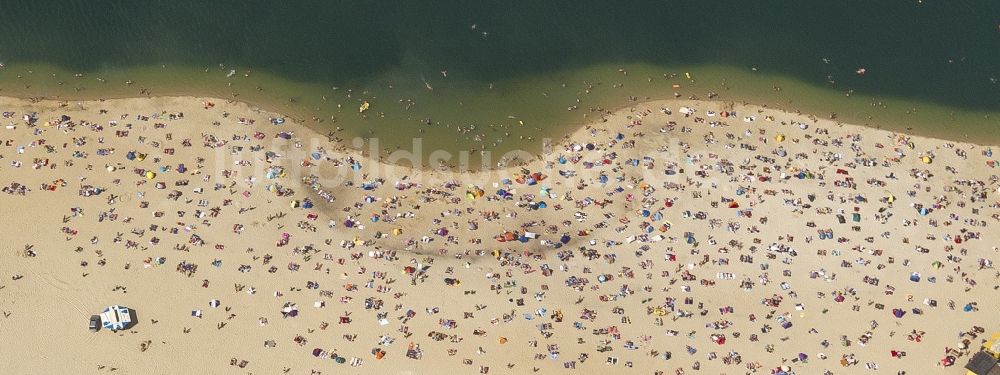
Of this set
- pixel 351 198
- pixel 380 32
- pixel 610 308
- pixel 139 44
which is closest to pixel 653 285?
pixel 610 308

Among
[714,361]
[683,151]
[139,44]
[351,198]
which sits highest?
[139,44]

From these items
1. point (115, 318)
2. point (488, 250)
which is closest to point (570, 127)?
point (488, 250)

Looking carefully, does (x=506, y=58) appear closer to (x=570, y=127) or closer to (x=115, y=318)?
(x=570, y=127)

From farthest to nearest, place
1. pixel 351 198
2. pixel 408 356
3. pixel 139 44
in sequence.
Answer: pixel 139 44
pixel 351 198
pixel 408 356

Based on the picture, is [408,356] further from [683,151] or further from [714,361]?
[683,151]

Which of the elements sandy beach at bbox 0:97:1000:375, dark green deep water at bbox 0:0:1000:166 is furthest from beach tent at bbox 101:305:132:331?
dark green deep water at bbox 0:0:1000:166

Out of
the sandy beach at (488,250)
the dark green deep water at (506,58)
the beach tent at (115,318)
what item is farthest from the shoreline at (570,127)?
the beach tent at (115,318)

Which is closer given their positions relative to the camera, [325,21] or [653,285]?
[653,285]
